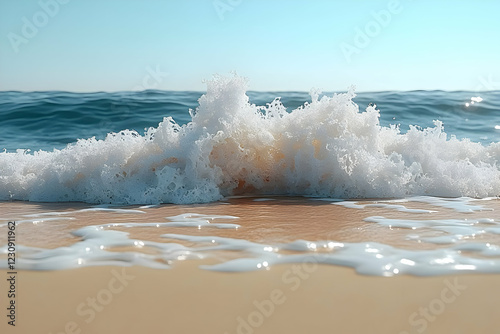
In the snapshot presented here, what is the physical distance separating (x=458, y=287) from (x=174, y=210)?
2.83 metres

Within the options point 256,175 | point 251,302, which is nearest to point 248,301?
point 251,302

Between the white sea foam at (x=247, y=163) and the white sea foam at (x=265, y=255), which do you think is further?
the white sea foam at (x=247, y=163)

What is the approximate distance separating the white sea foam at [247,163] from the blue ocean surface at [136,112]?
4.14m

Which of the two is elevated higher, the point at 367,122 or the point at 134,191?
the point at 367,122

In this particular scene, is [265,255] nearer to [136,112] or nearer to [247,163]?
[247,163]

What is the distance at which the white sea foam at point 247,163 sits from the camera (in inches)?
217

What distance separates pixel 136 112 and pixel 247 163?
6.98m

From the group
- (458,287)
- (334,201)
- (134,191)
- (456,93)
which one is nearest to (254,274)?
(458,287)

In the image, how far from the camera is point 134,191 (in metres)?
5.46

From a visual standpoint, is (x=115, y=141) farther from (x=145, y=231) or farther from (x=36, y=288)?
(x=36, y=288)

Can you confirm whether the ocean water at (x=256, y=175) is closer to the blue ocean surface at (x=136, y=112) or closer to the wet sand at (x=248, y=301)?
the wet sand at (x=248, y=301)

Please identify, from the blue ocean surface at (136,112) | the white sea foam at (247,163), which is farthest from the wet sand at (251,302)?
Result: the blue ocean surface at (136,112)

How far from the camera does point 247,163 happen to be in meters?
5.82

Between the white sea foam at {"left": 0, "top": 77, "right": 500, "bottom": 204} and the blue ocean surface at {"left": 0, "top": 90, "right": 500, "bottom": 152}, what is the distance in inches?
163
